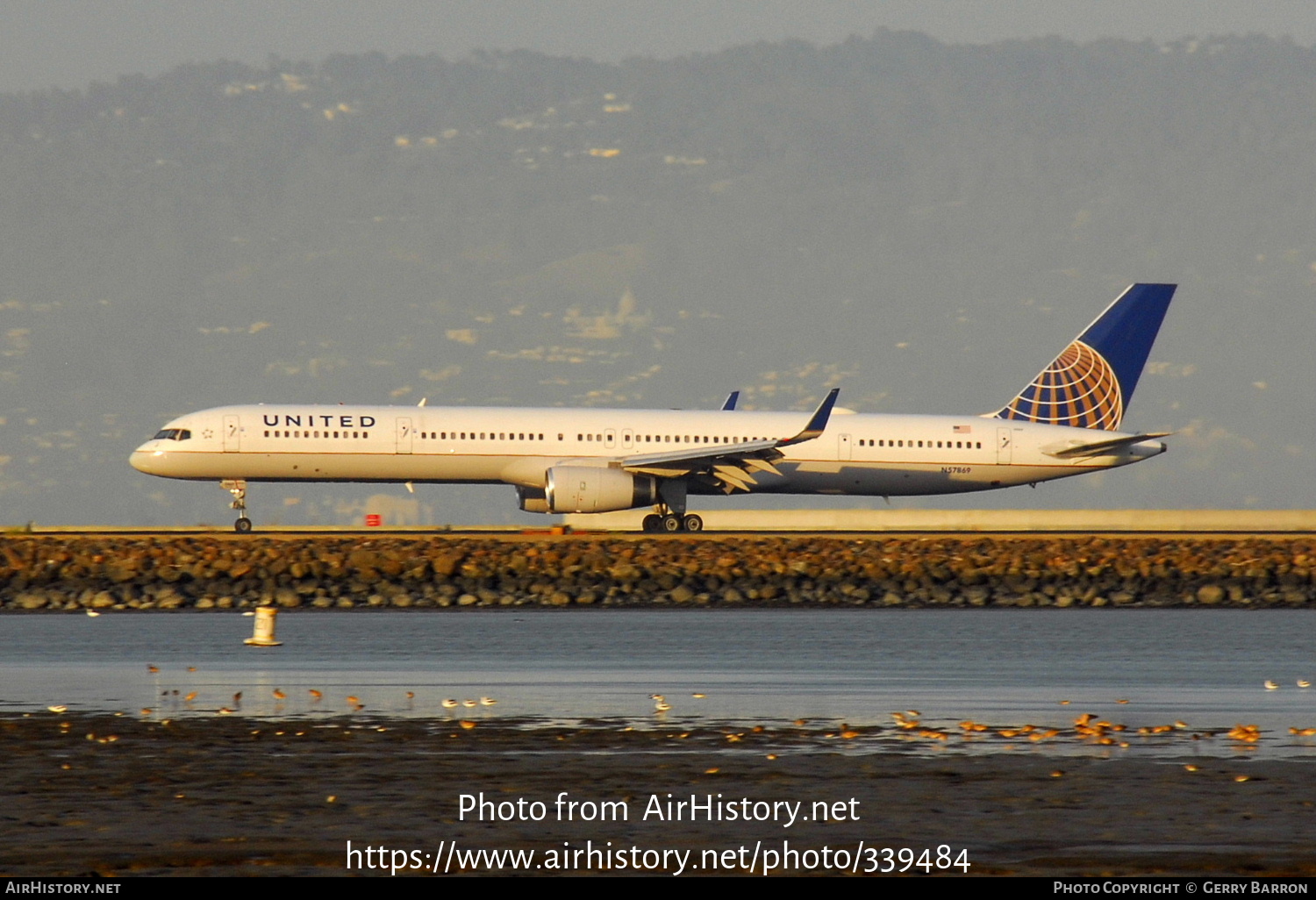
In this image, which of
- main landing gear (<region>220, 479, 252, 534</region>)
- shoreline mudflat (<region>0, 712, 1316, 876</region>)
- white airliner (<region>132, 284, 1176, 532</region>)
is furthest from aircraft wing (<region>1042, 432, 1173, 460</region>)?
shoreline mudflat (<region>0, 712, 1316, 876</region>)

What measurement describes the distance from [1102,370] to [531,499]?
77.8ft

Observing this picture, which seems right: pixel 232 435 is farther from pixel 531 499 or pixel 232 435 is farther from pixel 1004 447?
pixel 1004 447

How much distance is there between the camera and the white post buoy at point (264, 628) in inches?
1325

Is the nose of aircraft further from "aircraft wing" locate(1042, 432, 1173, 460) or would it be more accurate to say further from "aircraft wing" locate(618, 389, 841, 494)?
"aircraft wing" locate(1042, 432, 1173, 460)

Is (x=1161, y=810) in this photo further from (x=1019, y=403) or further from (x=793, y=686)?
(x=1019, y=403)

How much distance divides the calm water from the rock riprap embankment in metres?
1.86

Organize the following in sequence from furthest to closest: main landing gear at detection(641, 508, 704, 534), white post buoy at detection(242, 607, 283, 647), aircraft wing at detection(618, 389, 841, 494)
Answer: main landing gear at detection(641, 508, 704, 534) < aircraft wing at detection(618, 389, 841, 494) < white post buoy at detection(242, 607, 283, 647)

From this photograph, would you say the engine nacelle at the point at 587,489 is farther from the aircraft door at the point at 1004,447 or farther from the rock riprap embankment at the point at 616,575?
the aircraft door at the point at 1004,447

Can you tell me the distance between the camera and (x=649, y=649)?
32938 mm

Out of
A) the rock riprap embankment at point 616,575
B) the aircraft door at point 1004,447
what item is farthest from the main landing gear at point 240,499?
the aircraft door at point 1004,447

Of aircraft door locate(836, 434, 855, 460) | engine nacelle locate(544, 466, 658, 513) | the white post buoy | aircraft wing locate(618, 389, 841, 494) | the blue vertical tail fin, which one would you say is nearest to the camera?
the white post buoy

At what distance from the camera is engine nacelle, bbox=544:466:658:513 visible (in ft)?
170

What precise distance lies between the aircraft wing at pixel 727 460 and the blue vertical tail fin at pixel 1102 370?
38.9 feet

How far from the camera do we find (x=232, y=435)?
5269 cm
